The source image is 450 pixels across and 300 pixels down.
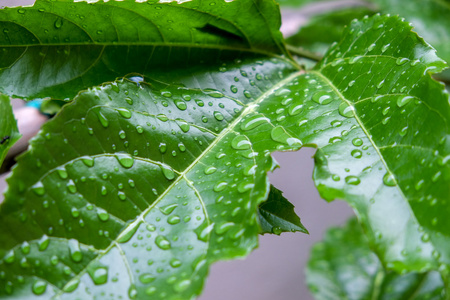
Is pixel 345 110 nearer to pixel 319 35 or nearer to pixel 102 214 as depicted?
pixel 102 214

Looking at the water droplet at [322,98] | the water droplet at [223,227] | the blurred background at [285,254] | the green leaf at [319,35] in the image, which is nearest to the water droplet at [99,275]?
the water droplet at [223,227]

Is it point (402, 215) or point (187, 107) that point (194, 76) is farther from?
point (402, 215)

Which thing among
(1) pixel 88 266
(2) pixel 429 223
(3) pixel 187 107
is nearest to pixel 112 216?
(1) pixel 88 266

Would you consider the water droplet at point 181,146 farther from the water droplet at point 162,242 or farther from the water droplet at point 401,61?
the water droplet at point 401,61

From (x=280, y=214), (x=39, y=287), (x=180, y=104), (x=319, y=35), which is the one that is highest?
(x=319, y=35)

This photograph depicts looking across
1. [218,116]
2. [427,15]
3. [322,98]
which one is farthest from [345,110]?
[427,15]

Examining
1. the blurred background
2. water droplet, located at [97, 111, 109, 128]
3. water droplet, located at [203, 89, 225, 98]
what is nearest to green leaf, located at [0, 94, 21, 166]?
water droplet, located at [97, 111, 109, 128]
